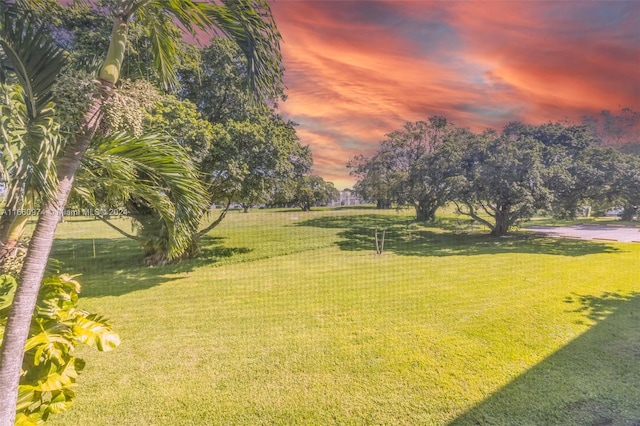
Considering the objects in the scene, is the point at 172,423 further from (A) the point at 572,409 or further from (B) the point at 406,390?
(A) the point at 572,409

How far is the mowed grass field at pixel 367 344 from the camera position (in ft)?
5.55

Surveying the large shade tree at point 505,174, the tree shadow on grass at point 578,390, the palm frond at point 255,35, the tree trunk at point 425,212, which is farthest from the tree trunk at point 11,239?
the tree trunk at point 425,212

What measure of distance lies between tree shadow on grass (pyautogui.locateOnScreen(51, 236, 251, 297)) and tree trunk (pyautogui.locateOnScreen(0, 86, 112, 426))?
11.3 feet

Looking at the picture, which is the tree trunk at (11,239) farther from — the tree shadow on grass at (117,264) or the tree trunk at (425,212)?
the tree trunk at (425,212)

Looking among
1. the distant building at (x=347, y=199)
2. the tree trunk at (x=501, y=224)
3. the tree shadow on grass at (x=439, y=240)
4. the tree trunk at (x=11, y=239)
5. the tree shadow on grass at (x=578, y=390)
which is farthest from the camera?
the tree trunk at (x=501, y=224)

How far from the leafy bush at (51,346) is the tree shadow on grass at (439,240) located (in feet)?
21.6

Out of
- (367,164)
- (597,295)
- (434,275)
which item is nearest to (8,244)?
(434,275)

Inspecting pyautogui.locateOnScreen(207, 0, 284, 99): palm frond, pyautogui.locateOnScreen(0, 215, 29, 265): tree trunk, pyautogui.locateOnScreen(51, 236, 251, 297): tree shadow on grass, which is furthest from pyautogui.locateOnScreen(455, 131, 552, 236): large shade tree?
pyautogui.locateOnScreen(0, 215, 29, 265): tree trunk

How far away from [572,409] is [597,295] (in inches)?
119

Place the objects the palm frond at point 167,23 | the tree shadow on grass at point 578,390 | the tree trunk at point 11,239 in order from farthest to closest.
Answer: the tree shadow on grass at point 578,390 < the tree trunk at point 11,239 < the palm frond at point 167,23

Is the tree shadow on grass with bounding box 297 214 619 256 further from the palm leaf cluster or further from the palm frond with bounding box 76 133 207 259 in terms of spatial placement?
the palm leaf cluster

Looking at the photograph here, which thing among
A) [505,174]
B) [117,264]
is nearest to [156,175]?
[117,264]

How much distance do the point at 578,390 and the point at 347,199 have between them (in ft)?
22.6

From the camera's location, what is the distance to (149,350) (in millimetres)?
2447
